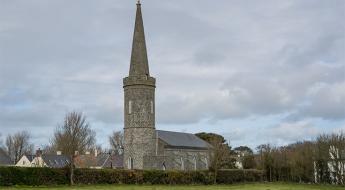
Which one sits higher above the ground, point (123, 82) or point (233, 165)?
point (123, 82)

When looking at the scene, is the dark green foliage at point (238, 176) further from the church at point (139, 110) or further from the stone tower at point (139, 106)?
the stone tower at point (139, 106)

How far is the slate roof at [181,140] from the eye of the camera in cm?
7604

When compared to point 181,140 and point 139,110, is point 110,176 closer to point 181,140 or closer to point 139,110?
point 139,110

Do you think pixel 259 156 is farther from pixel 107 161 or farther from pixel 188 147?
pixel 107 161

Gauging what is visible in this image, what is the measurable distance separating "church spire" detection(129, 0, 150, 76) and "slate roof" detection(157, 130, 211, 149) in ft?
49.1

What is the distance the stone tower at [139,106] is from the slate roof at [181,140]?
40.9ft

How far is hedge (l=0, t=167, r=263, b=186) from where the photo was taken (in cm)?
3794

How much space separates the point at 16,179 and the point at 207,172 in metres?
23.1

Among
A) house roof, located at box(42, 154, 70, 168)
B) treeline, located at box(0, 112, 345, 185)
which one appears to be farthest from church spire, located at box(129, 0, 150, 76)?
house roof, located at box(42, 154, 70, 168)

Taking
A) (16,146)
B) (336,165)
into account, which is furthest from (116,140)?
(336,165)

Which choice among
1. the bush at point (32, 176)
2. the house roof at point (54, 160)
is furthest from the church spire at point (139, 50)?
the house roof at point (54, 160)

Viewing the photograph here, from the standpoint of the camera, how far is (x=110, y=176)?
45406 millimetres

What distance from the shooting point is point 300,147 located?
63.5 m

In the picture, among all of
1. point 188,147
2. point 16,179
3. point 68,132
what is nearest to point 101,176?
point 16,179
